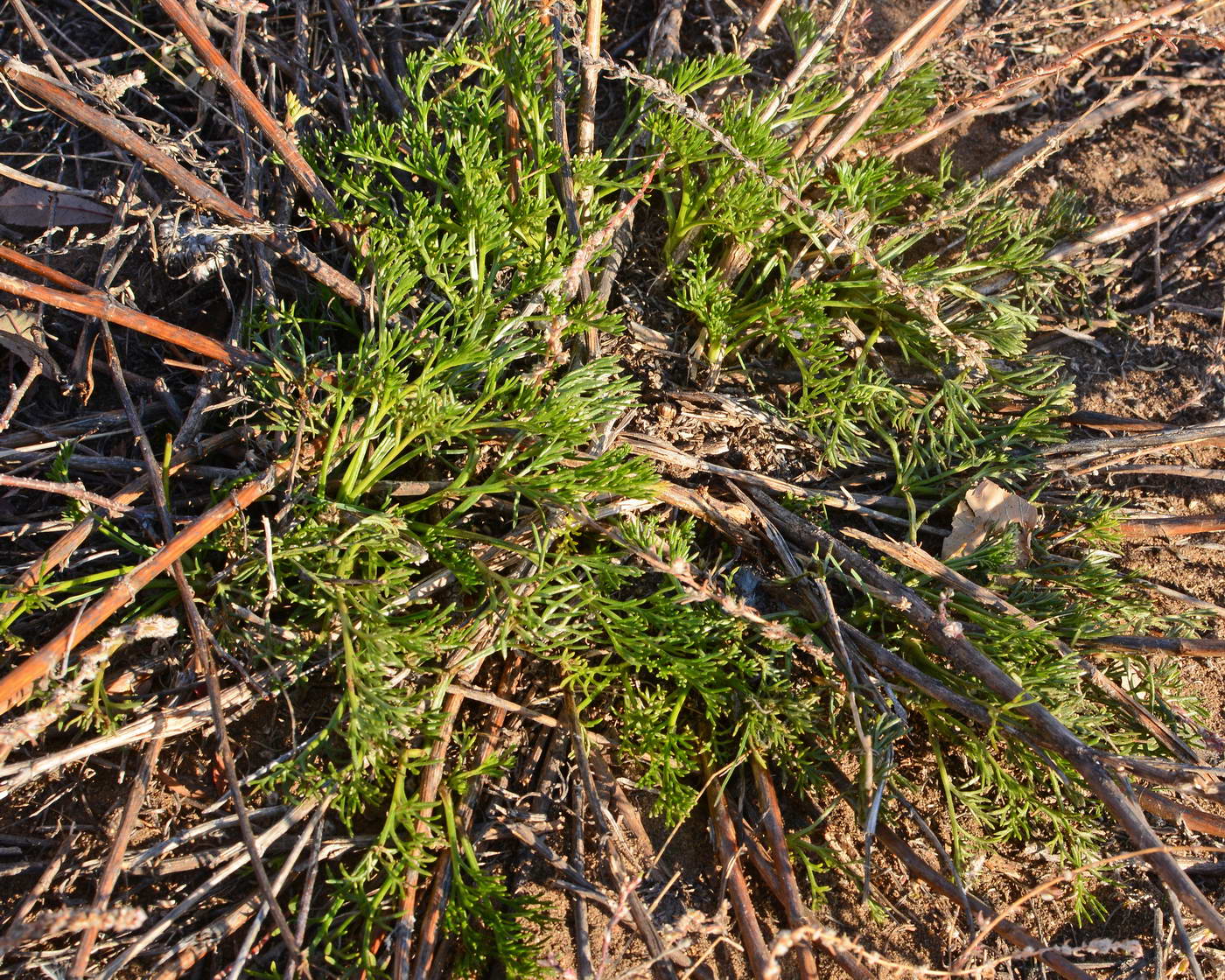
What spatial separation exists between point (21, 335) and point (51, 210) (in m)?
0.47

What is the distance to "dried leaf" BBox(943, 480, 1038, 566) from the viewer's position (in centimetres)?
247

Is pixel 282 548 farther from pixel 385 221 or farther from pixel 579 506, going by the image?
pixel 385 221

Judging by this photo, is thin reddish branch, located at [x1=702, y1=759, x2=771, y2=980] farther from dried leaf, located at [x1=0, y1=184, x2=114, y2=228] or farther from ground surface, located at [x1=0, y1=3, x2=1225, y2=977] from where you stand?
dried leaf, located at [x1=0, y1=184, x2=114, y2=228]

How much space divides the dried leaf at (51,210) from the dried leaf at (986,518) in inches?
102

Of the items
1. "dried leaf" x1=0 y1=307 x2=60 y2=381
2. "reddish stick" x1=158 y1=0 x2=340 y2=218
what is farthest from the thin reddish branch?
"dried leaf" x1=0 y1=307 x2=60 y2=381

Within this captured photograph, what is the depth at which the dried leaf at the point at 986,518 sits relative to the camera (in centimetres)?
247

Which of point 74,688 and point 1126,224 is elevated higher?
point 1126,224

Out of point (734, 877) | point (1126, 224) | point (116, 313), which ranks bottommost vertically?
point (734, 877)

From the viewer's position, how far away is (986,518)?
8.16ft

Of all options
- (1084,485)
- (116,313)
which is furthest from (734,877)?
(116,313)

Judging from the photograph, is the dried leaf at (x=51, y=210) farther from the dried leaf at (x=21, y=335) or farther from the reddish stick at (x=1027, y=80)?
the reddish stick at (x=1027, y=80)

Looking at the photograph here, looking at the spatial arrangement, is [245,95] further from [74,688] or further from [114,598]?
[74,688]

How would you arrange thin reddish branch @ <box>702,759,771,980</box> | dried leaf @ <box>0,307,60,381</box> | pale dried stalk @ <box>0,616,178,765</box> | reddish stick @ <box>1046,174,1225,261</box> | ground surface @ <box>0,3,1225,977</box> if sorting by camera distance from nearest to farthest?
pale dried stalk @ <box>0,616,178,765</box> → thin reddish branch @ <box>702,759,771,980</box> → ground surface @ <box>0,3,1225,977</box> → dried leaf @ <box>0,307,60,381</box> → reddish stick @ <box>1046,174,1225,261</box>

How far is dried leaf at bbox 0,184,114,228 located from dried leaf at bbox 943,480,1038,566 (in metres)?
2.59
